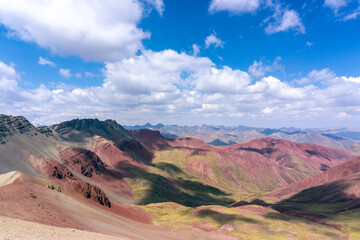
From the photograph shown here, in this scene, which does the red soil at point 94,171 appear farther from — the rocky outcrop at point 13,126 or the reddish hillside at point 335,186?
the reddish hillside at point 335,186

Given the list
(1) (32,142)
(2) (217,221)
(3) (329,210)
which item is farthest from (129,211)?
(1) (32,142)

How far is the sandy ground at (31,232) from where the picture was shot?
70.8 feet

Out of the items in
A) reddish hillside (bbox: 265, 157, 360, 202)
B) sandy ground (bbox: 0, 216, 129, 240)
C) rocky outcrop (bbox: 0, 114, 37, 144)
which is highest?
rocky outcrop (bbox: 0, 114, 37, 144)

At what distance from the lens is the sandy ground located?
21.6m

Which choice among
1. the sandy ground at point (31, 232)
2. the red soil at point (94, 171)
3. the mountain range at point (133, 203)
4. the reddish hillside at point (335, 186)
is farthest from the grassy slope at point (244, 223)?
the red soil at point (94, 171)

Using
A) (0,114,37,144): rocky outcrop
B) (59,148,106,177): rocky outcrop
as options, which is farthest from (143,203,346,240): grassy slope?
(0,114,37,144): rocky outcrop

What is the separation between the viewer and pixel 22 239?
68.0 feet

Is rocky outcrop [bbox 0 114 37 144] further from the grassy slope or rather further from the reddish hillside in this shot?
the reddish hillside

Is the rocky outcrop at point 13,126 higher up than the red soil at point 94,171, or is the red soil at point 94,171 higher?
the rocky outcrop at point 13,126

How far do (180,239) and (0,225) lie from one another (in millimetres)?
44531

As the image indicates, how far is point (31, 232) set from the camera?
2380 centimetres

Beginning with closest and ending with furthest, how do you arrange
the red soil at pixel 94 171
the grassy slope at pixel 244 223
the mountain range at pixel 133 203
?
the mountain range at pixel 133 203 → the grassy slope at pixel 244 223 → the red soil at pixel 94 171

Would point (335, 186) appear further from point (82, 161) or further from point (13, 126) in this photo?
point (13, 126)

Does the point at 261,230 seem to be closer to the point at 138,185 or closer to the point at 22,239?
the point at 22,239
